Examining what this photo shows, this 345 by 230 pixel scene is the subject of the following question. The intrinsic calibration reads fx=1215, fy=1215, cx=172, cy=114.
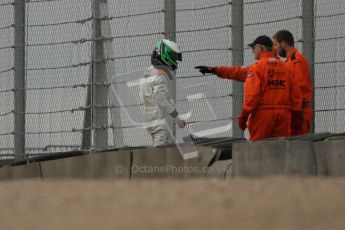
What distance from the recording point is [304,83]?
10.4m

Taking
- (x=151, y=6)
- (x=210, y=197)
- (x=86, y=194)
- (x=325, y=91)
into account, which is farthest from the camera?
(x=151, y=6)

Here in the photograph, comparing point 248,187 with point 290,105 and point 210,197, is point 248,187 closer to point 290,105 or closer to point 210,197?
point 210,197

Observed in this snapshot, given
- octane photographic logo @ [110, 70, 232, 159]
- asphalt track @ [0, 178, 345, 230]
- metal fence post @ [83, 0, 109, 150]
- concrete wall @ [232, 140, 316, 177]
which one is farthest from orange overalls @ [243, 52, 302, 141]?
asphalt track @ [0, 178, 345, 230]

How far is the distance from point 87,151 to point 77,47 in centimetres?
111

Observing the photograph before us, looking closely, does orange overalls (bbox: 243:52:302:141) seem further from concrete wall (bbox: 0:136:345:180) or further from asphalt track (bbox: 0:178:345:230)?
asphalt track (bbox: 0:178:345:230)

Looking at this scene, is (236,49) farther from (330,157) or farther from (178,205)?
(178,205)

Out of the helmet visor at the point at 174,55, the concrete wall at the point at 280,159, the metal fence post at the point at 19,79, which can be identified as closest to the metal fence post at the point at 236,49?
the helmet visor at the point at 174,55

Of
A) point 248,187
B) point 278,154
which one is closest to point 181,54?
point 278,154

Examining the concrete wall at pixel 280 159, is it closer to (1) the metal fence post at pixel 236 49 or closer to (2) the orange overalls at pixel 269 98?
(2) the orange overalls at pixel 269 98

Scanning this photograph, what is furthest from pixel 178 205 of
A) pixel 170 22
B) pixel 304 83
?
pixel 170 22

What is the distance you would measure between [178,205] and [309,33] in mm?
5411

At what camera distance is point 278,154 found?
7.73 m

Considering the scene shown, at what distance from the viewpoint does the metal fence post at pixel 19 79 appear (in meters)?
11.8

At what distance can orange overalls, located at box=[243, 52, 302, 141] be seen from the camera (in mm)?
10172
